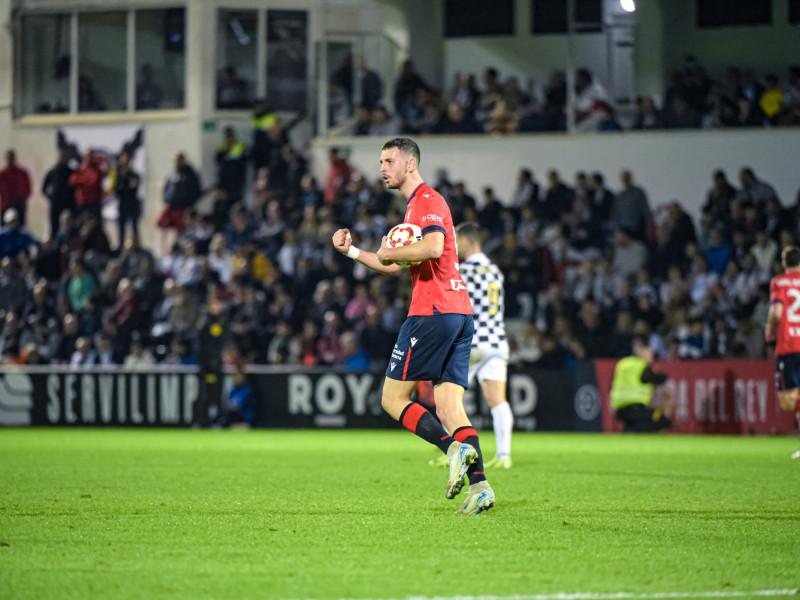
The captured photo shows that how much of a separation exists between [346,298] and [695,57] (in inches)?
380

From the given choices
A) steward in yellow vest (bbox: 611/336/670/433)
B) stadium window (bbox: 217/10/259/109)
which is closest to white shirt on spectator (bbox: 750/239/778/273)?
steward in yellow vest (bbox: 611/336/670/433)

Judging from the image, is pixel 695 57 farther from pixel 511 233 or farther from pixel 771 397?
pixel 771 397

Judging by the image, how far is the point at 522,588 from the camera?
5.19 m

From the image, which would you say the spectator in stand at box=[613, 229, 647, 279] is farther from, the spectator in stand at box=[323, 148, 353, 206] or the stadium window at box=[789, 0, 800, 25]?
the stadium window at box=[789, 0, 800, 25]

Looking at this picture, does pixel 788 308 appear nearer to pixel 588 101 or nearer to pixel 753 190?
pixel 753 190

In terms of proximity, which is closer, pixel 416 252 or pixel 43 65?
pixel 416 252

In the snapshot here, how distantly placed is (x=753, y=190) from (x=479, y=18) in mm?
8835

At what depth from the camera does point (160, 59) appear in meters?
29.0

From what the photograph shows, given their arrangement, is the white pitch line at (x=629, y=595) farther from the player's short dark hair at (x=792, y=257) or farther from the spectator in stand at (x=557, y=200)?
the spectator in stand at (x=557, y=200)

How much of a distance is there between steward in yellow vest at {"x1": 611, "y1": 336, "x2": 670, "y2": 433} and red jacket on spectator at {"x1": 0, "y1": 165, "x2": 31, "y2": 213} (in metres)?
15.6

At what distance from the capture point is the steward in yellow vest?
18.6 meters

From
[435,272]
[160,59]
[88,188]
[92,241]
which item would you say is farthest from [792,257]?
[160,59]

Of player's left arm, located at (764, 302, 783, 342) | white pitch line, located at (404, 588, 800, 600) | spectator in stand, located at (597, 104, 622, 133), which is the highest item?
spectator in stand, located at (597, 104, 622, 133)

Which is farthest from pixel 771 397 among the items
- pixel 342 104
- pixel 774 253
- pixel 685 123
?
pixel 342 104
